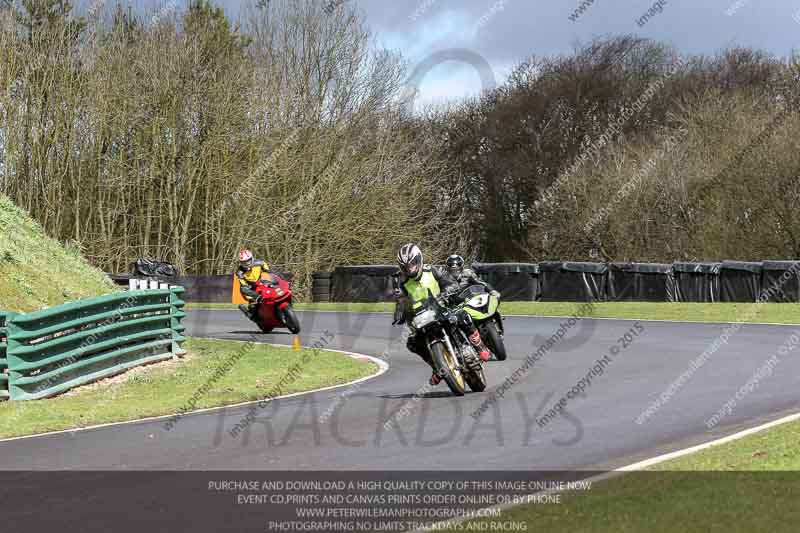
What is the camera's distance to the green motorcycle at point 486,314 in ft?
52.0

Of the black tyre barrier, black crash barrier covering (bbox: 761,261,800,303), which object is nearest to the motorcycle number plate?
the black tyre barrier

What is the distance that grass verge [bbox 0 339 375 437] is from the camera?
495 inches

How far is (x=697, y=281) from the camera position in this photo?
32.6 metres

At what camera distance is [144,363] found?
17609 millimetres

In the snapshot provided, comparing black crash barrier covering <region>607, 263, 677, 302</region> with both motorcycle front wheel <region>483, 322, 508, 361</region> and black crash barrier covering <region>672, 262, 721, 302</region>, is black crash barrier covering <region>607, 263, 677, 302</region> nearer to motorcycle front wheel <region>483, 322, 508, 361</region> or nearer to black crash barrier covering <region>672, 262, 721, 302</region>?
black crash barrier covering <region>672, 262, 721, 302</region>

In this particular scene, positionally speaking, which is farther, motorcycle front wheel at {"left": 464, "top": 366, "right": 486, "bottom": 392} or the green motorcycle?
the green motorcycle

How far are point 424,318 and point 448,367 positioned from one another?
686 mm

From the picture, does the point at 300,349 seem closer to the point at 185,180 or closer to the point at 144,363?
the point at 144,363

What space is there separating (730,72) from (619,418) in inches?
2371

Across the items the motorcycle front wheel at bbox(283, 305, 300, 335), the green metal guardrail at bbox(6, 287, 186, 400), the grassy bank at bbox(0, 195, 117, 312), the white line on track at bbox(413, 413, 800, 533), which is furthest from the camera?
the motorcycle front wheel at bbox(283, 305, 300, 335)

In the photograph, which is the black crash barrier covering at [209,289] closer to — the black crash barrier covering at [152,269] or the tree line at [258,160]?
the black crash barrier covering at [152,269]

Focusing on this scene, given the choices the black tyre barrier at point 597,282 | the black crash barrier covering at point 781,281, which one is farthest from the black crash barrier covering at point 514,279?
the black crash barrier covering at point 781,281

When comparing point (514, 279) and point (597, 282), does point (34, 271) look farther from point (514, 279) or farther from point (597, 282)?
point (597, 282)

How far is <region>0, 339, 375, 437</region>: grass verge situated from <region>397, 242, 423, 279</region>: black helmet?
107 inches
